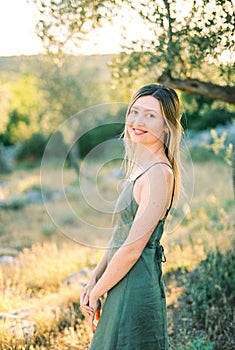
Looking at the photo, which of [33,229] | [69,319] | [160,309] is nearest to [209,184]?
[33,229]

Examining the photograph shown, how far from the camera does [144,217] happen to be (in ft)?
8.59

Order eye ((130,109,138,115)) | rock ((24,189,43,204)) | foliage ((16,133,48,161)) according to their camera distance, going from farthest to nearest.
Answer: foliage ((16,133,48,161)), rock ((24,189,43,204)), eye ((130,109,138,115))

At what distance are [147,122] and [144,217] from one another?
536 millimetres

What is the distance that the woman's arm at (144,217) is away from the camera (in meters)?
2.62

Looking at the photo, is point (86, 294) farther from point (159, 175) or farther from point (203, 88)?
point (203, 88)

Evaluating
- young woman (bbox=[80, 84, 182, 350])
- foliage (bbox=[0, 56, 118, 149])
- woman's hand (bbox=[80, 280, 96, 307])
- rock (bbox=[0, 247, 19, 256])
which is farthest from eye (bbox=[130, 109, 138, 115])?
foliage (bbox=[0, 56, 118, 149])

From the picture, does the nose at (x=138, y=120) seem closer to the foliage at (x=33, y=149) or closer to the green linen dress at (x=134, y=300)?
the green linen dress at (x=134, y=300)

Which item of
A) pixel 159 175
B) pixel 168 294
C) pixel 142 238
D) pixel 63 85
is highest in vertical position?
pixel 63 85

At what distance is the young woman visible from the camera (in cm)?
265

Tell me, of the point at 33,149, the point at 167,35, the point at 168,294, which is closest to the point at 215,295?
the point at 168,294

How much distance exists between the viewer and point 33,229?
41.0 ft

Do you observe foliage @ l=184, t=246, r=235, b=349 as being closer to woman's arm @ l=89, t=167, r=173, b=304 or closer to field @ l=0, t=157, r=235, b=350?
field @ l=0, t=157, r=235, b=350

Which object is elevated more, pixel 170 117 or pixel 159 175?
pixel 170 117

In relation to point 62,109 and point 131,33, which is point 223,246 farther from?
point 62,109
